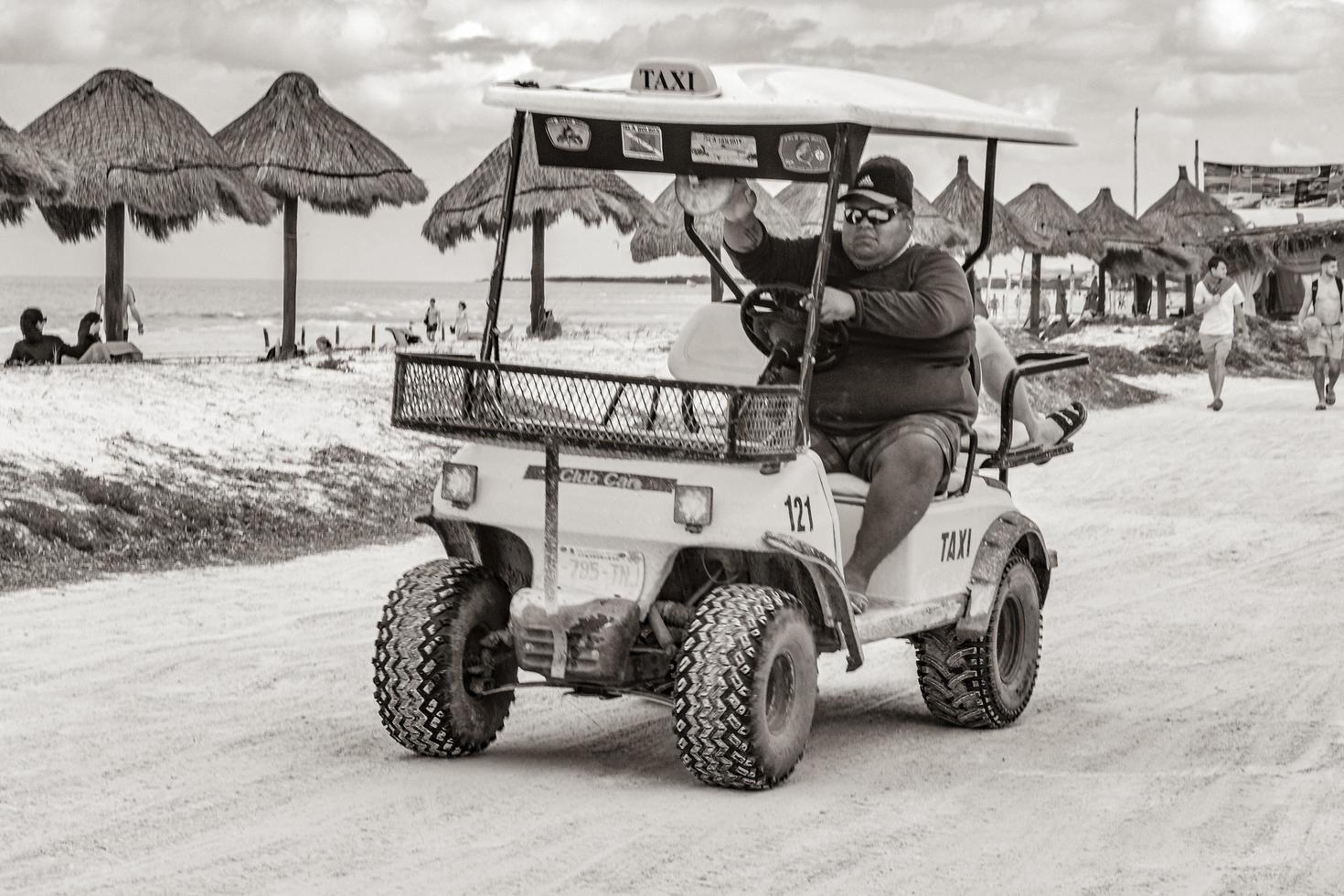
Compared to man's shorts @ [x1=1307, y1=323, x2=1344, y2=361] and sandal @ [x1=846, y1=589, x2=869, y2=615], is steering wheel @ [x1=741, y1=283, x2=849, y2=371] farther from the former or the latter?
man's shorts @ [x1=1307, y1=323, x2=1344, y2=361]

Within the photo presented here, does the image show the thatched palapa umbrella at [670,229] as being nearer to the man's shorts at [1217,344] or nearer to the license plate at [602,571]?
the man's shorts at [1217,344]

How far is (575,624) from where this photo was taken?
5.59 m

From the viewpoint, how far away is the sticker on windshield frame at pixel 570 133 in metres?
6.18

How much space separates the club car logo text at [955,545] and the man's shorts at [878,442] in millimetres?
157

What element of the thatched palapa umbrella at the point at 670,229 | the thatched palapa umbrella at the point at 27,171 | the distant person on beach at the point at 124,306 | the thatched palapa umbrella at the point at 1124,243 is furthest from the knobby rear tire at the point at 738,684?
the thatched palapa umbrella at the point at 1124,243

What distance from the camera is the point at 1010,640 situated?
686 cm

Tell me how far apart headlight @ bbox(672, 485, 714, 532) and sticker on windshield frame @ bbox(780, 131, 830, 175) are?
1.05 meters

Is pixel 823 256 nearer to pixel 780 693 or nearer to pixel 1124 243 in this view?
pixel 780 693

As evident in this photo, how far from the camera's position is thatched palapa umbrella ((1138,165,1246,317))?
52938mm

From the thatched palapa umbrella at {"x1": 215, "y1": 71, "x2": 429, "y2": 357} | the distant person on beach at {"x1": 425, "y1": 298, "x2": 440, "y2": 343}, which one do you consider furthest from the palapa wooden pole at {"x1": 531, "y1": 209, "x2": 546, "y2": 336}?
the thatched palapa umbrella at {"x1": 215, "y1": 71, "x2": 429, "y2": 357}

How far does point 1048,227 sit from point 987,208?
41.7 m

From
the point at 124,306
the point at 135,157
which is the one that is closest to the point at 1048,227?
the point at 124,306

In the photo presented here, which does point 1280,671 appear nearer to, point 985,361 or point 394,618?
point 985,361

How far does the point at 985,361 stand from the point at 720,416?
73.8 inches
